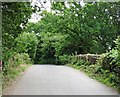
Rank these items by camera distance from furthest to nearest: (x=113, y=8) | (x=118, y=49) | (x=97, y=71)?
(x=113, y=8), (x=97, y=71), (x=118, y=49)

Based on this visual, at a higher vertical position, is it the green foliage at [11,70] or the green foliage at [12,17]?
the green foliage at [12,17]

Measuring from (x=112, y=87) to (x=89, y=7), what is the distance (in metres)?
19.8

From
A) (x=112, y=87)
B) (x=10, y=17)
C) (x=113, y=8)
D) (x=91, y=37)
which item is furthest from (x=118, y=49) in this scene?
(x=91, y=37)

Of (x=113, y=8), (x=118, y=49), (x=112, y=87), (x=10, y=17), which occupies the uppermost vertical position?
(x=113, y=8)

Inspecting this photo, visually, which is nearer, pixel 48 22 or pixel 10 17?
pixel 10 17

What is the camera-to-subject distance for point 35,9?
1420cm

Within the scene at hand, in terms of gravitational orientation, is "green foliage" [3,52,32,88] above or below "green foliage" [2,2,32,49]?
below

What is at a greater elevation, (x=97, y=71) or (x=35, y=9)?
(x=35, y=9)

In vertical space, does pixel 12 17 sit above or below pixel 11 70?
above

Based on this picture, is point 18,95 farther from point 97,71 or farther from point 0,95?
point 97,71

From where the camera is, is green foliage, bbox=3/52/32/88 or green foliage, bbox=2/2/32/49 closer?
green foliage, bbox=2/2/32/49

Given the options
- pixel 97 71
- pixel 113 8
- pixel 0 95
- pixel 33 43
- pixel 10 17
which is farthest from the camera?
pixel 33 43

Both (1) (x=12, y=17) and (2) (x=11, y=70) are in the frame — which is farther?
(2) (x=11, y=70)

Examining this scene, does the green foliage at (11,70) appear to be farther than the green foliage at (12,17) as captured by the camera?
Yes
